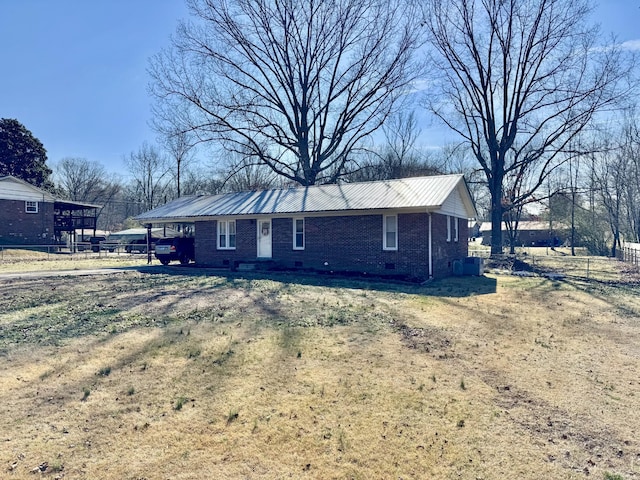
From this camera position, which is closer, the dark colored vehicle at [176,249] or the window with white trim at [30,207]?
the dark colored vehicle at [176,249]

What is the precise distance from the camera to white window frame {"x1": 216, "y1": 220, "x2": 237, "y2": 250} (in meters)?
20.2

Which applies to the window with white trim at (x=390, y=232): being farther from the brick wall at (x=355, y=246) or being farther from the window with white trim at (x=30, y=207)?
the window with white trim at (x=30, y=207)

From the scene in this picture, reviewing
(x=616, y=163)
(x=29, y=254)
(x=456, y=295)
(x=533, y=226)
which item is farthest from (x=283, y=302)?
(x=533, y=226)

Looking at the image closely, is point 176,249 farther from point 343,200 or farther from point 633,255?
point 633,255

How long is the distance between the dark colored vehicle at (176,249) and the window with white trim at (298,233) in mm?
6937

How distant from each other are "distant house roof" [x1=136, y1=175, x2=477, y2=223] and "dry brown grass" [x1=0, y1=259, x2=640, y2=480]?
23.5 ft

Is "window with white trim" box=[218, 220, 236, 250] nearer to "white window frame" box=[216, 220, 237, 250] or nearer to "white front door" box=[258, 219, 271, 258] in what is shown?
"white window frame" box=[216, 220, 237, 250]

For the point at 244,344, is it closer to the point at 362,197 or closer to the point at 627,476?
the point at 627,476

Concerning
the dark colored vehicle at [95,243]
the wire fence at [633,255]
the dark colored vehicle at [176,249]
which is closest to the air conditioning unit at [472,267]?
the wire fence at [633,255]

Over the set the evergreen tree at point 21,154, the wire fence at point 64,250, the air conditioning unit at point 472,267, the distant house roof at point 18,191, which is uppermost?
the evergreen tree at point 21,154

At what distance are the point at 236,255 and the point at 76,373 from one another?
48.4 feet

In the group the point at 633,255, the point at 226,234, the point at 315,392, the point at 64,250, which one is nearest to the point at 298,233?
the point at 226,234

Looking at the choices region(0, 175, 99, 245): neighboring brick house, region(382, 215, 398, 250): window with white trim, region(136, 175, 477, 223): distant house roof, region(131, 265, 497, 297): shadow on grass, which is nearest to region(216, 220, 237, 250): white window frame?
region(136, 175, 477, 223): distant house roof

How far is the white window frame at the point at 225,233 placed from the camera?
20172 mm
